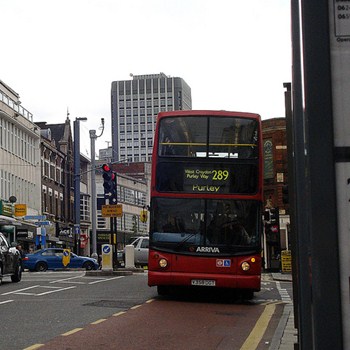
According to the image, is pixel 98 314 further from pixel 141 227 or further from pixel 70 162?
pixel 141 227

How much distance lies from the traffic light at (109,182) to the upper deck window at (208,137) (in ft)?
50.4

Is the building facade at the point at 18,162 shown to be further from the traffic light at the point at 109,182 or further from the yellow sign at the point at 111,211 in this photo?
the yellow sign at the point at 111,211

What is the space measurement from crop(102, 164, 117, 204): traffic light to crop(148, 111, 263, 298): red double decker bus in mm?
15352

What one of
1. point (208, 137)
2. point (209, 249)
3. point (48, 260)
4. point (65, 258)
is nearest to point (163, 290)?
point (209, 249)

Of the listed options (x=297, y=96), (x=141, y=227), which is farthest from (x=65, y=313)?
(x=141, y=227)

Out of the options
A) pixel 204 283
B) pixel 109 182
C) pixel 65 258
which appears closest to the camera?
pixel 204 283

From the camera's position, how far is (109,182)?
32750 millimetres

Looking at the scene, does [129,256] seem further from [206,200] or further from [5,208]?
[5,208]

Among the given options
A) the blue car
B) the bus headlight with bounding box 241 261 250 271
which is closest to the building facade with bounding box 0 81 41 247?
the blue car

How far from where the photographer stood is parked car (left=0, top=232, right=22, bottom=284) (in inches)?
895

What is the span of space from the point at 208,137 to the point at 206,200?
1.43m

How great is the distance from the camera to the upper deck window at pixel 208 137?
16172 millimetres

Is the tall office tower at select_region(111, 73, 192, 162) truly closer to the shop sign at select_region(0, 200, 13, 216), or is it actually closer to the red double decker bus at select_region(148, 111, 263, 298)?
the shop sign at select_region(0, 200, 13, 216)

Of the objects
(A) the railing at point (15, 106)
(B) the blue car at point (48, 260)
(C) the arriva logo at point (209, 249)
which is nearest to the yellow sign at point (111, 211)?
(B) the blue car at point (48, 260)
